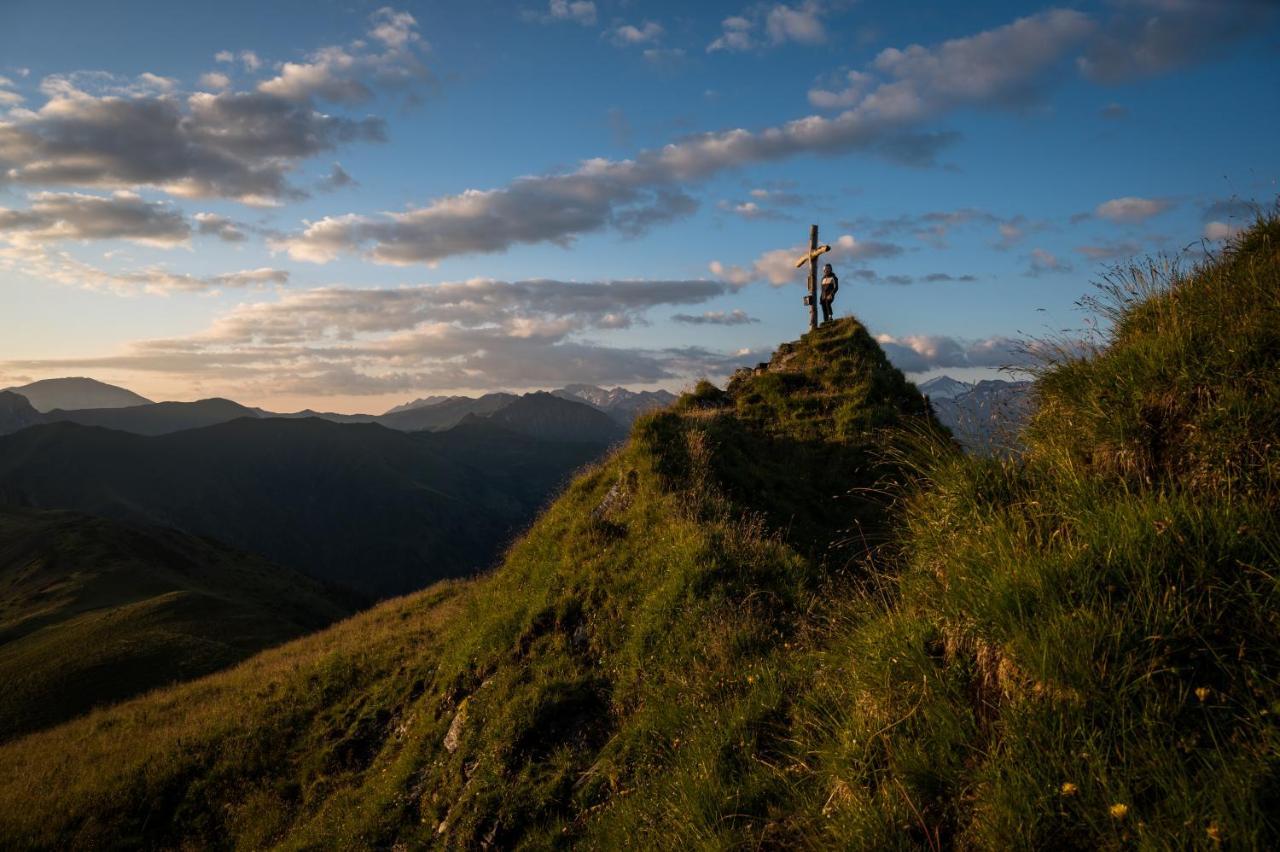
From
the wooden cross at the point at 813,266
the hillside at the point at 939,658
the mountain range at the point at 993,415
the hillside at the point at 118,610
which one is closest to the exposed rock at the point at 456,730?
the hillside at the point at 939,658

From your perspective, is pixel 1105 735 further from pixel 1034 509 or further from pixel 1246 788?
pixel 1034 509

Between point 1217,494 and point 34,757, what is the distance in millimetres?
41992

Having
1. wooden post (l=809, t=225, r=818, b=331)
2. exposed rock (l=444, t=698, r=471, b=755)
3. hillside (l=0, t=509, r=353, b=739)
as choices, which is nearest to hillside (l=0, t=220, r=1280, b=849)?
exposed rock (l=444, t=698, r=471, b=755)

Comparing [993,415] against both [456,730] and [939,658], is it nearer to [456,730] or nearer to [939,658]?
[939,658]

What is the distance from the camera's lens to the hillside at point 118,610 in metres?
44.6

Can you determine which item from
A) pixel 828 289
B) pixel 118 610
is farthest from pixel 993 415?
pixel 118 610

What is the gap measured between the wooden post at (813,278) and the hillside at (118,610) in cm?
4815

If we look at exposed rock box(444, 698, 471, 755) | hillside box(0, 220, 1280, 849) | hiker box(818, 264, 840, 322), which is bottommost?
exposed rock box(444, 698, 471, 755)

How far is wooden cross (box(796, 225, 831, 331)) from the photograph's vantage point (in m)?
29.6

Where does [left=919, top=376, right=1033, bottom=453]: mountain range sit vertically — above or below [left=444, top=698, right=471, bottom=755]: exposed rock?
above

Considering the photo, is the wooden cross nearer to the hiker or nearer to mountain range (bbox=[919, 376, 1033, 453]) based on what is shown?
the hiker

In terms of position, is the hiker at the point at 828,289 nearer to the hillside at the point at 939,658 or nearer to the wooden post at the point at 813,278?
the wooden post at the point at 813,278

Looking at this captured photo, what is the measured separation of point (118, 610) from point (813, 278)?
244ft

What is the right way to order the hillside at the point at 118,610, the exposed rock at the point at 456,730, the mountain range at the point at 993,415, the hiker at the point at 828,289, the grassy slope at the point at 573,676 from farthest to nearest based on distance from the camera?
the hillside at the point at 118,610 → the hiker at the point at 828,289 → the exposed rock at the point at 456,730 → the grassy slope at the point at 573,676 → the mountain range at the point at 993,415
